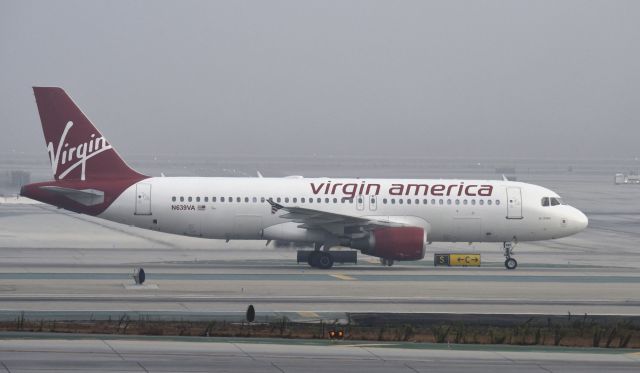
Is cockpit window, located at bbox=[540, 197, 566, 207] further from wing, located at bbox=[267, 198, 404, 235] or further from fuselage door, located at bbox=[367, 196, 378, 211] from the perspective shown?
fuselage door, located at bbox=[367, 196, 378, 211]

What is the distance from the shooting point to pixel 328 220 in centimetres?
4478

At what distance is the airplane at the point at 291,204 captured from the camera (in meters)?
45.1

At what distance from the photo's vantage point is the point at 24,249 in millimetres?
50844

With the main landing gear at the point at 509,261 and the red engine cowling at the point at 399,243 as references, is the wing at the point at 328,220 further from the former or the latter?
the main landing gear at the point at 509,261

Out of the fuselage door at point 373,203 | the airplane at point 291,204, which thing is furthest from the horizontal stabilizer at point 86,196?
the fuselage door at point 373,203

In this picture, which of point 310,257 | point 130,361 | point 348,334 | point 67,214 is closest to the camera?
point 130,361

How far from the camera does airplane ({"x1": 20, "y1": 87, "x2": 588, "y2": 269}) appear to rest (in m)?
45.1

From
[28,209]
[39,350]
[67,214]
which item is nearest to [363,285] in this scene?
[39,350]

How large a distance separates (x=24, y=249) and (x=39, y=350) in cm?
2780

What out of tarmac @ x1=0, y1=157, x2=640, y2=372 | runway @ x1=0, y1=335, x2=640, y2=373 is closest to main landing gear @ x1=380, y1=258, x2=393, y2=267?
tarmac @ x1=0, y1=157, x2=640, y2=372

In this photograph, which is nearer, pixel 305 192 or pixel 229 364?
pixel 229 364

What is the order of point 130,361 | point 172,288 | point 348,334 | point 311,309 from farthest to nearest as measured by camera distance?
point 172,288
point 311,309
point 348,334
point 130,361

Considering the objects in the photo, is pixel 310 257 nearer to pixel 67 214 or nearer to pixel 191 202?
pixel 191 202

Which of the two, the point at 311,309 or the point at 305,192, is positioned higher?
the point at 305,192
